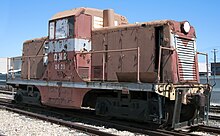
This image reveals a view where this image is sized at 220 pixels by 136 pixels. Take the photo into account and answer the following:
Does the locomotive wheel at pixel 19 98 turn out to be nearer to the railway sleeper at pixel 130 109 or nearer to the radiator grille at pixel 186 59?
the railway sleeper at pixel 130 109

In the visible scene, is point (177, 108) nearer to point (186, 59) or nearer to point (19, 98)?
point (186, 59)

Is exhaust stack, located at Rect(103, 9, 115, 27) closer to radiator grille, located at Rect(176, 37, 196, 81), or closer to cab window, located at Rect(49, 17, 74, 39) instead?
cab window, located at Rect(49, 17, 74, 39)

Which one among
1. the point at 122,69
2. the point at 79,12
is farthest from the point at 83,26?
the point at 122,69

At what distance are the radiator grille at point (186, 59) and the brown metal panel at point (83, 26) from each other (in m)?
3.49

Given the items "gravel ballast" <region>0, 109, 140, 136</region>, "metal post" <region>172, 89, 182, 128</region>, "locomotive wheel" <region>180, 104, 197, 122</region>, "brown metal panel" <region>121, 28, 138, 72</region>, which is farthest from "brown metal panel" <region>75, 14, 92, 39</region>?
"locomotive wheel" <region>180, 104, 197, 122</region>

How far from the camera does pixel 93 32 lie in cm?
1039

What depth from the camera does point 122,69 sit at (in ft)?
30.4

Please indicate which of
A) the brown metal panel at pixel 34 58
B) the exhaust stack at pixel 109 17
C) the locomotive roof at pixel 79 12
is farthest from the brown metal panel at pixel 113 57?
the brown metal panel at pixel 34 58

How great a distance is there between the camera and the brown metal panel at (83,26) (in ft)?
33.2

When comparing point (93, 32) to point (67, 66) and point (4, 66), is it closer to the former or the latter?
point (67, 66)

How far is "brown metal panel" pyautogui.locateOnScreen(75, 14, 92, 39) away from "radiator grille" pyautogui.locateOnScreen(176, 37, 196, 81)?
3495mm

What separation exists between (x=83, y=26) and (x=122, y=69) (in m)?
2.34

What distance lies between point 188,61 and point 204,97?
1.34 metres

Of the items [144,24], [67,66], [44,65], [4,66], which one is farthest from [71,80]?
[4,66]
